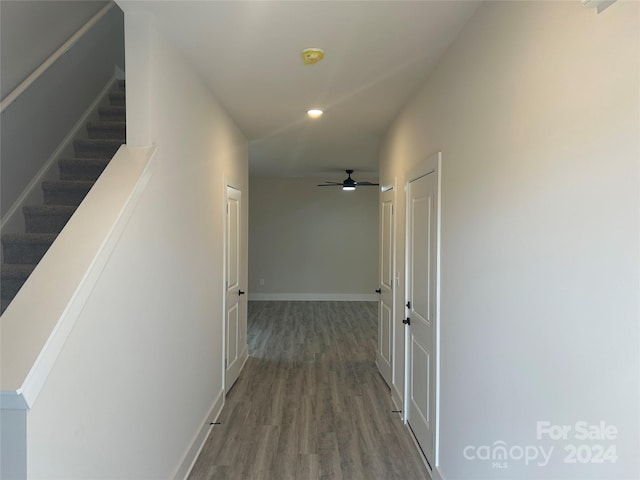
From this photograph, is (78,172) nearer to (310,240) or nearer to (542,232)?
(542,232)

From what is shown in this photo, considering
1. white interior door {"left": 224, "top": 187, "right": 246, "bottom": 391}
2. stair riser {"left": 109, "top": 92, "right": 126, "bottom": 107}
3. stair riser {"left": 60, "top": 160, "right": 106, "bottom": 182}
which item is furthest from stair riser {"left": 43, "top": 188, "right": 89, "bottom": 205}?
stair riser {"left": 109, "top": 92, "right": 126, "bottom": 107}

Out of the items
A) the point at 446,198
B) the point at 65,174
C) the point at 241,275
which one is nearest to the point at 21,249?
the point at 65,174

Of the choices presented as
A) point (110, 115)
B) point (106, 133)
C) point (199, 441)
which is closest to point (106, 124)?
point (106, 133)

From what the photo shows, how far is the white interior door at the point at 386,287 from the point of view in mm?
3867

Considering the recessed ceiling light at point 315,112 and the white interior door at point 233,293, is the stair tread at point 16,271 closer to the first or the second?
the white interior door at point 233,293

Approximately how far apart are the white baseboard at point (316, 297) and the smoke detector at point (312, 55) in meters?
6.82

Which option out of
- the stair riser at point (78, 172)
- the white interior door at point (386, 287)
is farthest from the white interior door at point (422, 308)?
the stair riser at point (78, 172)

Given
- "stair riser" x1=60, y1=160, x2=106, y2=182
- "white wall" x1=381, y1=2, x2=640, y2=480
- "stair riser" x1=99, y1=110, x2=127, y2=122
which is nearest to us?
"white wall" x1=381, y1=2, x2=640, y2=480

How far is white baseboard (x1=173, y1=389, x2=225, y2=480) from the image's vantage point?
7.88 ft

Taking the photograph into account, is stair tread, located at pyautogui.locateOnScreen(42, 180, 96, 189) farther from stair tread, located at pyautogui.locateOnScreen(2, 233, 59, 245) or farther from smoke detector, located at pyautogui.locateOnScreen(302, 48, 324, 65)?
smoke detector, located at pyautogui.locateOnScreen(302, 48, 324, 65)

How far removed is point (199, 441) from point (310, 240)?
245 inches

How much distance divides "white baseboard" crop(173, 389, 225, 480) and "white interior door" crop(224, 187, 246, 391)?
319mm

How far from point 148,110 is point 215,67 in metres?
0.80

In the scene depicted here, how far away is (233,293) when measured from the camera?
13.1 feet
